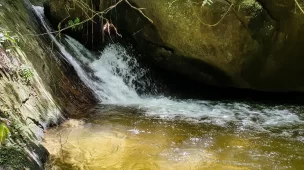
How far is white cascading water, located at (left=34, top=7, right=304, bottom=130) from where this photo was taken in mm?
6168

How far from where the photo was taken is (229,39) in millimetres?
6820

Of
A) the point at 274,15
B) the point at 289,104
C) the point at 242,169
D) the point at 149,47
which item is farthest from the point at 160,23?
the point at 242,169

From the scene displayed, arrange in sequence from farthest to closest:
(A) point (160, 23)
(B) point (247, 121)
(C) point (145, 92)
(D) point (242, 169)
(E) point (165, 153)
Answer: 1. (C) point (145, 92)
2. (A) point (160, 23)
3. (B) point (247, 121)
4. (E) point (165, 153)
5. (D) point (242, 169)

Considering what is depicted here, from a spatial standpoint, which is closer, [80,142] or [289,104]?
[80,142]

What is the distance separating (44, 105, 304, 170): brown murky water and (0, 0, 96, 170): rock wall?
0.32 metres

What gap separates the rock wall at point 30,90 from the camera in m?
3.62

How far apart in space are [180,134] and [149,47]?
10.3ft

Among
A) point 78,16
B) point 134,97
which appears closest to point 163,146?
point 134,97

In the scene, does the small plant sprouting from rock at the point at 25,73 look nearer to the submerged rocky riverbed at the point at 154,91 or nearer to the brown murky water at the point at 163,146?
the submerged rocky riverbed at the point at 154,91

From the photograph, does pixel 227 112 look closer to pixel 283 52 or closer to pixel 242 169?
pixel 283 52

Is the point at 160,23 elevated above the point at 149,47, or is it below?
above

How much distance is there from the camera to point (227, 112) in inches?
263

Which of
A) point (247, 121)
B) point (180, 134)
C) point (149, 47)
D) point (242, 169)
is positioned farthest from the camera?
point (149, 47)

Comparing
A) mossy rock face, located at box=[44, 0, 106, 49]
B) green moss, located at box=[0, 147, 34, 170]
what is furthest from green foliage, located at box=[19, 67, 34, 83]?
mossy rock face, located at box=[44, 0, 106, 49]
